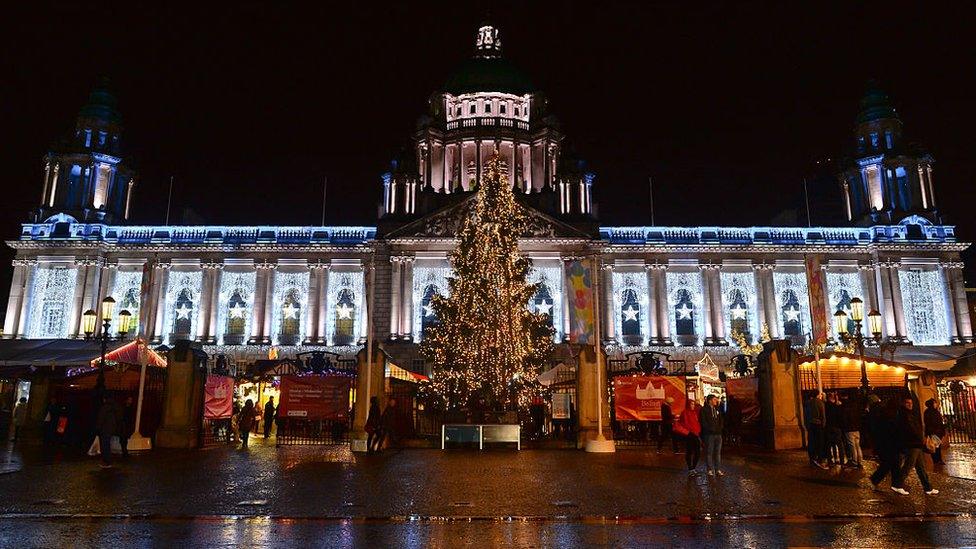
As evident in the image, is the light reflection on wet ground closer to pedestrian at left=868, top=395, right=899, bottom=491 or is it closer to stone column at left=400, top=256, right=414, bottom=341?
pedestrian at left=868, top=395, right=899, bottom=491

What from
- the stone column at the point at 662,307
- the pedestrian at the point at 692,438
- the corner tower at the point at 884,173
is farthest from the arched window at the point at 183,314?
the corner tower at the point at 884,173

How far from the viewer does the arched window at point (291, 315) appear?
56.7 meters

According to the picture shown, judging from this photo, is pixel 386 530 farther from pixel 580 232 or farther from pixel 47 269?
pixel 47 269

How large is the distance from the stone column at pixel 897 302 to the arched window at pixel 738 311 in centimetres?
1096

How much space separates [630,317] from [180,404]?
3874 centimetres

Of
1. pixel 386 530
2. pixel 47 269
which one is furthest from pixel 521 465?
pixel 47 269

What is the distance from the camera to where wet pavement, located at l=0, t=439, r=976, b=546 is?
9.45 metres

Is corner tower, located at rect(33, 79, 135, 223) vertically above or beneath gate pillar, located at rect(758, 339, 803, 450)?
above

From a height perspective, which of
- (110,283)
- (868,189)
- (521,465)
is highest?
(868,189)

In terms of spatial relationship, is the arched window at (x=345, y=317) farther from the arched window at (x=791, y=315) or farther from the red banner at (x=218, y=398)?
the arched window at (x=791, y=315)

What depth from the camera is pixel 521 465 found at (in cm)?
1889

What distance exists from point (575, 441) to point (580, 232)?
3040 cm

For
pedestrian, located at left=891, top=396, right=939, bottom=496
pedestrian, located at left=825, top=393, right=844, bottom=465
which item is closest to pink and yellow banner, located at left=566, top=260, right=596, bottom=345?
pedestrian, located at left=825, top=393, right=844, bottom=465

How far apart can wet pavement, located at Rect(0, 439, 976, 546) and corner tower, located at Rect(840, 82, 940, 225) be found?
45.2m
